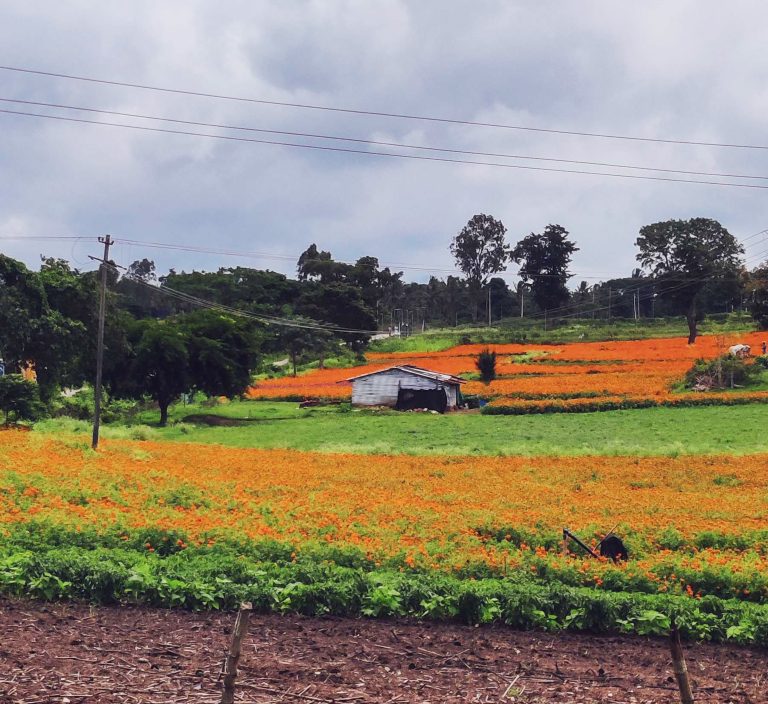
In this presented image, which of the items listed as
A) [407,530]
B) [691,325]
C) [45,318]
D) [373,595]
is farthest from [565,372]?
[373,595]

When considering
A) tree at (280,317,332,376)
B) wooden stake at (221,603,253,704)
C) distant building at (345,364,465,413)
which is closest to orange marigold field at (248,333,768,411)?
distant building at (345,364,465,413)

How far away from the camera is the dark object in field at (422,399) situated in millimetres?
50531

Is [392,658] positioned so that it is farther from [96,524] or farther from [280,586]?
[96,524]

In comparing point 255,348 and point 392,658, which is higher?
point 255,348

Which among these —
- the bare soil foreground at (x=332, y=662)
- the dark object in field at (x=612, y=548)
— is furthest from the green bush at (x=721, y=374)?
the bare soil foreground at (x=332, y=662)

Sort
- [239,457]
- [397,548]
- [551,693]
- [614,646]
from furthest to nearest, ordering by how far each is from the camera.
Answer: [239,457], [397,548], [614,646], [551,693]

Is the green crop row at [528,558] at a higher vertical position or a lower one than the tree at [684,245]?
lower

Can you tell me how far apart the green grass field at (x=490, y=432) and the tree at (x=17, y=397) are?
1.63m

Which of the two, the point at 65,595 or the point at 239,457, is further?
the point at 239,457

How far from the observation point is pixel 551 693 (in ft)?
25.2

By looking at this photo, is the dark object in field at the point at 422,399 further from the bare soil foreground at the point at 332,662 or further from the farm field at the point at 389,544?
the bare soil foreground at the point at 332,662

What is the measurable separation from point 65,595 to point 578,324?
9215 cm

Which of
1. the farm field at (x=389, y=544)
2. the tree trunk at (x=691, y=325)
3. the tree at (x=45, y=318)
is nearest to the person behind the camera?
the farm field at (x=389, y=544)

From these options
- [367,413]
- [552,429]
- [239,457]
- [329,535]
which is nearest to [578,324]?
[367,413]
